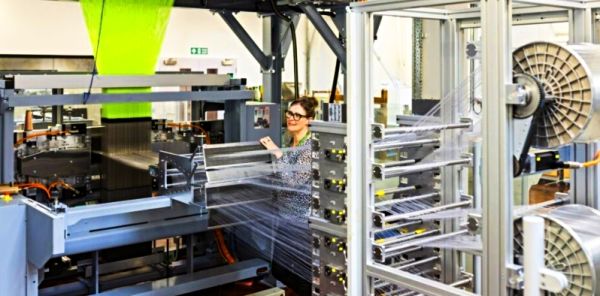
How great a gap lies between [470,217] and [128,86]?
1.87 metres

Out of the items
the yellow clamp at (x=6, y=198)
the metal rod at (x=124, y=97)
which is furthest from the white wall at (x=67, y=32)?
the yellow clamp at (x=6, y=198)

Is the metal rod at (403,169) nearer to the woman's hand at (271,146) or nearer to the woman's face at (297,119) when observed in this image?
the woman's hand at (271,146)

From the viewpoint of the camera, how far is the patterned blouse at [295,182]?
9.93 ft

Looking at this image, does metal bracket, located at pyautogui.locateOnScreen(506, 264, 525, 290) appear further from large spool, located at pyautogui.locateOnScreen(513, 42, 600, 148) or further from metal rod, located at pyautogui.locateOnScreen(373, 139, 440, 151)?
metal rod, located at pyautogui.locateOnScreen(373, 139, 440, 151)

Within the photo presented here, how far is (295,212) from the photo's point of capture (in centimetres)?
312

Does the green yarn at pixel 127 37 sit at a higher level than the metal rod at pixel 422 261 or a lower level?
higher

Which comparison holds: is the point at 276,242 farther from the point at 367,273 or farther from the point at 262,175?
the point at 367,273

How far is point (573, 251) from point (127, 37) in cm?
222

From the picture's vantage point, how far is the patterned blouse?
119 inches

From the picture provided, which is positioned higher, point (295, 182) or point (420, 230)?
point (295, 182)

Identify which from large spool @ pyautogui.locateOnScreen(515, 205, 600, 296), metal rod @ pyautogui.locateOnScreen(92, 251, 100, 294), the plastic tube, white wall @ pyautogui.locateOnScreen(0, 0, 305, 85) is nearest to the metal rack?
the plastic tube

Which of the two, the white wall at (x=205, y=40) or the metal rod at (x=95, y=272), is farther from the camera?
the white wall at (x=205, y=40)

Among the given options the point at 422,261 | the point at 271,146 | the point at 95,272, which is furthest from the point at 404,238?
the point at 95,272

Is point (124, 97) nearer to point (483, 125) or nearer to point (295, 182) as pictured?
point (295, 182)
